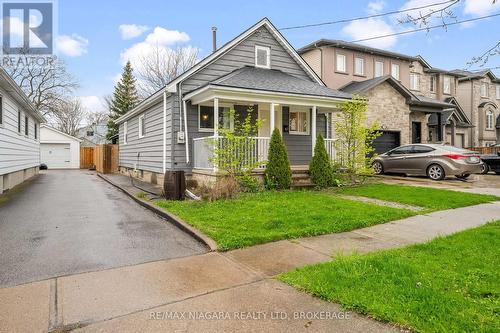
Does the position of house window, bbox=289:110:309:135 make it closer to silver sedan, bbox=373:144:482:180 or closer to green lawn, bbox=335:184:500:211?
green lawn, bbox=335:184:500:211

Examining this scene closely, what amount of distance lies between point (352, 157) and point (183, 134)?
5816 mm

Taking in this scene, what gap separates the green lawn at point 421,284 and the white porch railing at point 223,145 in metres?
6.38

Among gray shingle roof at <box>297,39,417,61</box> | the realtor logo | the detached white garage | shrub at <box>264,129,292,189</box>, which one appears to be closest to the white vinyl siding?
the realtor logo

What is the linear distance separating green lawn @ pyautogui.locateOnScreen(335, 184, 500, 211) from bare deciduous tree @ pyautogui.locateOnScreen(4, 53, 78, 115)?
34.7m

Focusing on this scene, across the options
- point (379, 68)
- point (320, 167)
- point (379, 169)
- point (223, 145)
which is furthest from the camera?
point (379, 68)

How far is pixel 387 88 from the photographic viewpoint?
20.0m

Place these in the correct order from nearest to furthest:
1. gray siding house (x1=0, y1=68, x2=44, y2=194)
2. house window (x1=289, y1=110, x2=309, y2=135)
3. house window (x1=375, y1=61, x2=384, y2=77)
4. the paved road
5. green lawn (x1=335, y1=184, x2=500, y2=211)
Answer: the paved road < green lawn (x1=335, y1=184, x2=500, y2=211) < gray siding house (x1=0, y1=68, x2=44, y2=194) < house window (x1=289, y1=110, x2=309, y2=135) < house window (x1=375, y1=61, x2=384, y2=77)

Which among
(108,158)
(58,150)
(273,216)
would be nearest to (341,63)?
(108,158)

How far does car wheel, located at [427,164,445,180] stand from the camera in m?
13.4

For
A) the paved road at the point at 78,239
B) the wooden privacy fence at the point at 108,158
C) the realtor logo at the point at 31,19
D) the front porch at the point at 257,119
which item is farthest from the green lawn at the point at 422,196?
the wooden privacy fence at the point at 108,158

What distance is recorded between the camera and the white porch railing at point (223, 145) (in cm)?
1037

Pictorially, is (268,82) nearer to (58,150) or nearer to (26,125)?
(26,125)

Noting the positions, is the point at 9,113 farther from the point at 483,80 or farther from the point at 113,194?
the point at 483,80

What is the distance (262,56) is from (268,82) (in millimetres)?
2543
